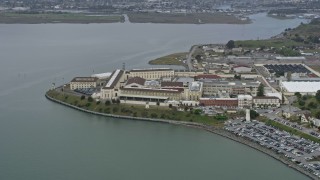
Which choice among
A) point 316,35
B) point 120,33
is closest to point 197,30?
point 120,33

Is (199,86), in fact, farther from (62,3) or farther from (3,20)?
(62,3)

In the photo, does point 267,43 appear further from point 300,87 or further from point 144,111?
point 144,111

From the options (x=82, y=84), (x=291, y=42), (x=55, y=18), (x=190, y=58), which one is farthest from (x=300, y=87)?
(x=55, y=18)

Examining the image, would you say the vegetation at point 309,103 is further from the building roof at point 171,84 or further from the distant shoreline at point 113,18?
the distant shoreline at point 113,18

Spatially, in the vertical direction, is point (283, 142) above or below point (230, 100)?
below

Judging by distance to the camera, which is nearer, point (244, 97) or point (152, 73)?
point (244, 97)

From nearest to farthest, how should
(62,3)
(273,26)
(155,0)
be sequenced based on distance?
(273,26) < (62,3) < (155,0)

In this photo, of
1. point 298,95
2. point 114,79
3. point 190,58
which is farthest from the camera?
point 190,58
